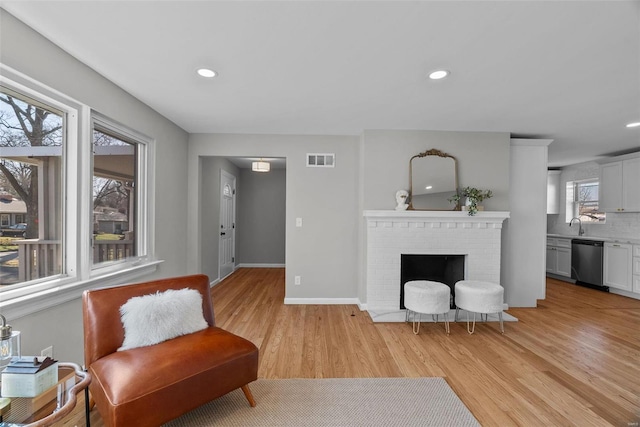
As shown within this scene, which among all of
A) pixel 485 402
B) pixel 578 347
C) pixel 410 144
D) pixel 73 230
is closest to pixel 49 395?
pixel 73 230

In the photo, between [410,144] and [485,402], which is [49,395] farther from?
[410,144]

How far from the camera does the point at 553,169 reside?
5953 millimetres

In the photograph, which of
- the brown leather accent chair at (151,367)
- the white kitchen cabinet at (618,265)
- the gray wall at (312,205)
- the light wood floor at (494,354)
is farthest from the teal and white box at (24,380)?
the white kitchen cabinet at (618,265)

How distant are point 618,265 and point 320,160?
5104 mm

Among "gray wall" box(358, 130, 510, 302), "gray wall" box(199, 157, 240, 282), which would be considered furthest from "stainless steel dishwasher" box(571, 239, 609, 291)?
"gray wall" box(199, 157, 240, 282)

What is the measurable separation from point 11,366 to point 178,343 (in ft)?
2.33

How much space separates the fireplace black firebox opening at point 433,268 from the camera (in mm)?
3643

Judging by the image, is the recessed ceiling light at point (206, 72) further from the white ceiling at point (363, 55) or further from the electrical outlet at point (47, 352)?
the electrical outlet at point (47, 352)

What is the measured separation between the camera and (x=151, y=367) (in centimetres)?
148

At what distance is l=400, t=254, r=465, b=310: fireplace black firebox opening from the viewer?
12.0 feet

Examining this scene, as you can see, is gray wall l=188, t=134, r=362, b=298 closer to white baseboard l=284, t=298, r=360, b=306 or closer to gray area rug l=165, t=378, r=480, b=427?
white baseboard l=284, t=298, r=360, b=306

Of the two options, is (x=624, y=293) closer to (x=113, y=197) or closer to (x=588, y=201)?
(x=588, y=201)

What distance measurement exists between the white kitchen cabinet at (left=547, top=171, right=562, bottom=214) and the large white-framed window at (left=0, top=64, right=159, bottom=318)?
757 centimetres

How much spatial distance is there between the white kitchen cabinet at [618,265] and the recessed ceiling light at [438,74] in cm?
467
